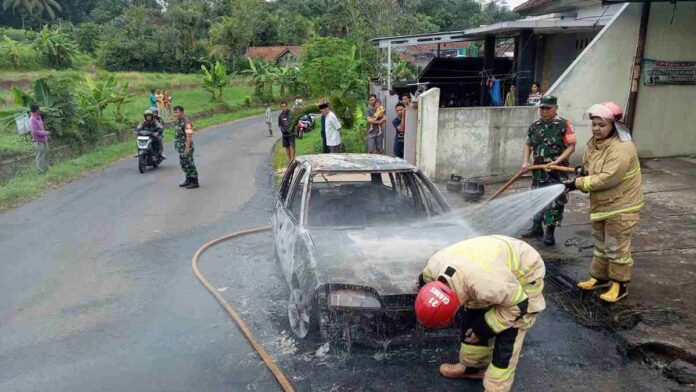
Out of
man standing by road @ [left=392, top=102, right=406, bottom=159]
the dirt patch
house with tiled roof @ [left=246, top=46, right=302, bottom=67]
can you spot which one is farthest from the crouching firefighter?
house with tiled roof @ [left=246, top=46, right=302, bottom=67]

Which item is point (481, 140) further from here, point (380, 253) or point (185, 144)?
point (380, 253)

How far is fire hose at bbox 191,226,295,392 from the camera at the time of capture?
3713 millimetres

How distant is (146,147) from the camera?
41.5 feet

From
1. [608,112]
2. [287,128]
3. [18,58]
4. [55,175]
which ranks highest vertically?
[18,58]

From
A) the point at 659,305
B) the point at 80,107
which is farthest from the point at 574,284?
the point at 80,107

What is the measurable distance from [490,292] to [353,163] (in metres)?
2.65

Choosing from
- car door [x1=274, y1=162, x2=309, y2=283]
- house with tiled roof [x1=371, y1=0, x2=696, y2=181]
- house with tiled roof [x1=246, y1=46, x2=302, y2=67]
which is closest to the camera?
car door [x1=274, y1=162, x2=309, y2=283]

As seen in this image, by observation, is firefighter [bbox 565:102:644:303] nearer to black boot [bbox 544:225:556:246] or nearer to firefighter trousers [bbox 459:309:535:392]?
black boot [bbox 544:225:556:246]

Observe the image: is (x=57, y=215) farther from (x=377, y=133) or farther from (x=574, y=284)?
(x=574, y=284)

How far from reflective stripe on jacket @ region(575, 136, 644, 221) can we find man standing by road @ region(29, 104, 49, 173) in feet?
39.0

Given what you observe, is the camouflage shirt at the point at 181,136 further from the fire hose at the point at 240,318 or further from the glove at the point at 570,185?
the glove at the point at 570,185

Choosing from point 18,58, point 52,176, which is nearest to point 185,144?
point 52,176

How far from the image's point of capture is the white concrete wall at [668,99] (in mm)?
9469

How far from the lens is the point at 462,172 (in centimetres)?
977
